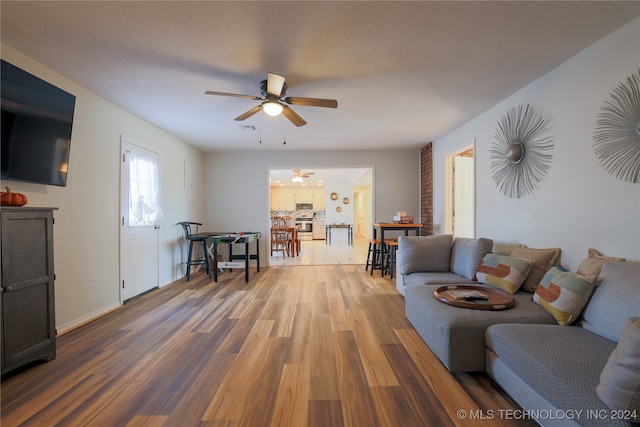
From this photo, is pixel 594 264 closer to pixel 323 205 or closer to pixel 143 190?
pixel 143 190

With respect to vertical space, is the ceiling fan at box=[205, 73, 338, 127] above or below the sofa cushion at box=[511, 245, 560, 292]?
above

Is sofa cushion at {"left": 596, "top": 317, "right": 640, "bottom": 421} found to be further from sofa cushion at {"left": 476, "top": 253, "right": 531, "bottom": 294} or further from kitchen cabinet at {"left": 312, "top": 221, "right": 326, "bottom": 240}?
kitchen cabinet at {"left": 312, "top": 221, "right": 326, "bottom": 240}

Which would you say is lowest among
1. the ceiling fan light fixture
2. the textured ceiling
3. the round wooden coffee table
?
the round wooden coffee table

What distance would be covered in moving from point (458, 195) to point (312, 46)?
11.9 feet

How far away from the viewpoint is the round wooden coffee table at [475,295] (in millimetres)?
1969

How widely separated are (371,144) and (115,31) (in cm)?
407

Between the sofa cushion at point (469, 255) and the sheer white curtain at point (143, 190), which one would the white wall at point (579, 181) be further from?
the sheer white curtain at point (143, 190)

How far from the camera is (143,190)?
12.3ft

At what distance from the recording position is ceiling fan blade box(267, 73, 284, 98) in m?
2.27

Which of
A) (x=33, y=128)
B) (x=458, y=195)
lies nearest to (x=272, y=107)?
(x=33, y=128)

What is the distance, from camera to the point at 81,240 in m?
2.74

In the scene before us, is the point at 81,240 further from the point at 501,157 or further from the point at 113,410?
the point at 501,157

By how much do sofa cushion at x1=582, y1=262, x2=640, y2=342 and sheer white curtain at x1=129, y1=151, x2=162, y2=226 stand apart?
177 inches

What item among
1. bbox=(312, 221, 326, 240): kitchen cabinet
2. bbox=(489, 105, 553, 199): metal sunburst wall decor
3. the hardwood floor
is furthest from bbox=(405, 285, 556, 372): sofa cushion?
bbox=(312, 221, 326, 240): kitchen cabinet
